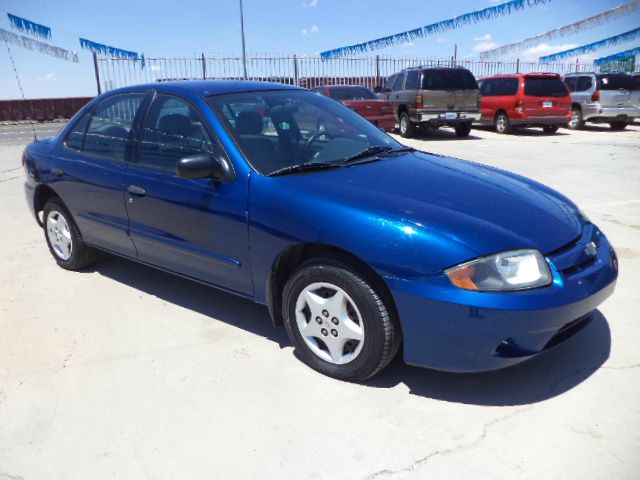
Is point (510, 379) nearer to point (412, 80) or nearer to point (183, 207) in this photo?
point (183, 207)

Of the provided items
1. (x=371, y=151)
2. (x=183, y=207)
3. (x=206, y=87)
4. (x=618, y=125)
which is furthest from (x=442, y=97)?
(x=183, y=207)

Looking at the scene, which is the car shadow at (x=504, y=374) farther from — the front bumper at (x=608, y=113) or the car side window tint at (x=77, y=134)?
the front bumper at (x=608, y=113)

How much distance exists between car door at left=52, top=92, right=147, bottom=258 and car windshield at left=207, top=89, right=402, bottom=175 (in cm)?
84

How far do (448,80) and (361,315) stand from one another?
13.0m

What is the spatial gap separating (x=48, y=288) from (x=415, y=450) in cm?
325

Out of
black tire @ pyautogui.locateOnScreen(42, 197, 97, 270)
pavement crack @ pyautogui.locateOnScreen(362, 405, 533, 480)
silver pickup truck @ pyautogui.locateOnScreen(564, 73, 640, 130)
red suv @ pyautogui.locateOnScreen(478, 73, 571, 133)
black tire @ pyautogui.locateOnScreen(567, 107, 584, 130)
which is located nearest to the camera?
pavement crack @ pyautogui.locateOnScreen(362, 405, 533, 480)

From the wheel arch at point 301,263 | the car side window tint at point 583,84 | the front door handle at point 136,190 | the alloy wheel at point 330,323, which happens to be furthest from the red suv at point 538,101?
the alloy wheel at point 330,323

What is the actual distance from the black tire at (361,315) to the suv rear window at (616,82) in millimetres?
15829

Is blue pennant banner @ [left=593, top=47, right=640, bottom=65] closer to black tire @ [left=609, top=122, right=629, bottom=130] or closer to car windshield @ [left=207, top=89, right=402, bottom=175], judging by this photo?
black tire @ [left=609, top=122, right=629, bottom=130]

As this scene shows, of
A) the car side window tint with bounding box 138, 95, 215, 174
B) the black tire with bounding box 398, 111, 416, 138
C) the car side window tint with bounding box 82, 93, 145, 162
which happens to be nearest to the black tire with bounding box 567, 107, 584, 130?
the black tire with bounding box 398, 111, 416, 138

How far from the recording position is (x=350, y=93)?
1481 centimetres

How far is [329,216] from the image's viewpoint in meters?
2.70

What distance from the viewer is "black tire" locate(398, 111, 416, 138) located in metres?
14.9

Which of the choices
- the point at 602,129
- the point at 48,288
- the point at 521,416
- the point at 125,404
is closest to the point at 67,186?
the point at 48,288
